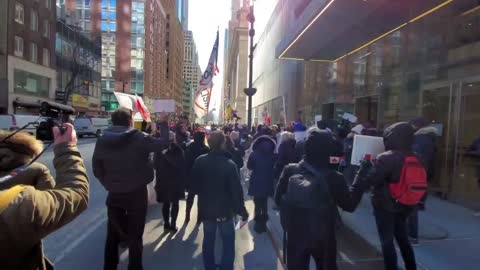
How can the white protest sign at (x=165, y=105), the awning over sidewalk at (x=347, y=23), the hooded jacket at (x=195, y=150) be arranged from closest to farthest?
the hooded jacket at (x=195, y=150), the awning over sidewalk at (x=347, y=23), the white protest sign at (x=165, y=105)

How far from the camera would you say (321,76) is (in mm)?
19141

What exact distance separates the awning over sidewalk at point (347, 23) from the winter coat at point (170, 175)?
5339 mm

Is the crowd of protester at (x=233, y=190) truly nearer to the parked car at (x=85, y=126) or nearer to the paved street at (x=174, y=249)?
the paved street at (x=174, y=249)

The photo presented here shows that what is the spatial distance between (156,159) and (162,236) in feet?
4.32

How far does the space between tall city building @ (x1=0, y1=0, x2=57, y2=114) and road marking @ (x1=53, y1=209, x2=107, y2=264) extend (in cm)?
3355

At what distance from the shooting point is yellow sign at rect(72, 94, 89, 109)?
5118 centimetres

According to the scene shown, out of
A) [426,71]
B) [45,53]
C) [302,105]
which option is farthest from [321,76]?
[45,53]

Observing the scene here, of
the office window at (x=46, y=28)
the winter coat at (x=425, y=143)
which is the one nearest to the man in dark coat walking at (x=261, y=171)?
the winter coat at (x=425, y=143)

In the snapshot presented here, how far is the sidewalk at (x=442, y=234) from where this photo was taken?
489 cm

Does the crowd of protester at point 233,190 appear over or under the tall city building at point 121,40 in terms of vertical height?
under

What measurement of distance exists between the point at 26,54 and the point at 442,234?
42.1 metres

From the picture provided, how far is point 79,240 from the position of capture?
603 centimetres

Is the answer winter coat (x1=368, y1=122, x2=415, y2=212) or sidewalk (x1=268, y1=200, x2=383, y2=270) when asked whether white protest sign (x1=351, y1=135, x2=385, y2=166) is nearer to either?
winter coat (x1=368, y1=122, x2=415, y2=212)

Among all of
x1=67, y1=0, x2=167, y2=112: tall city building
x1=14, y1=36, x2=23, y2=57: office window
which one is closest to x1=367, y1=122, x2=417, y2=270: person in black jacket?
x1=14, y1=36, x2=23, y2=57: office window
